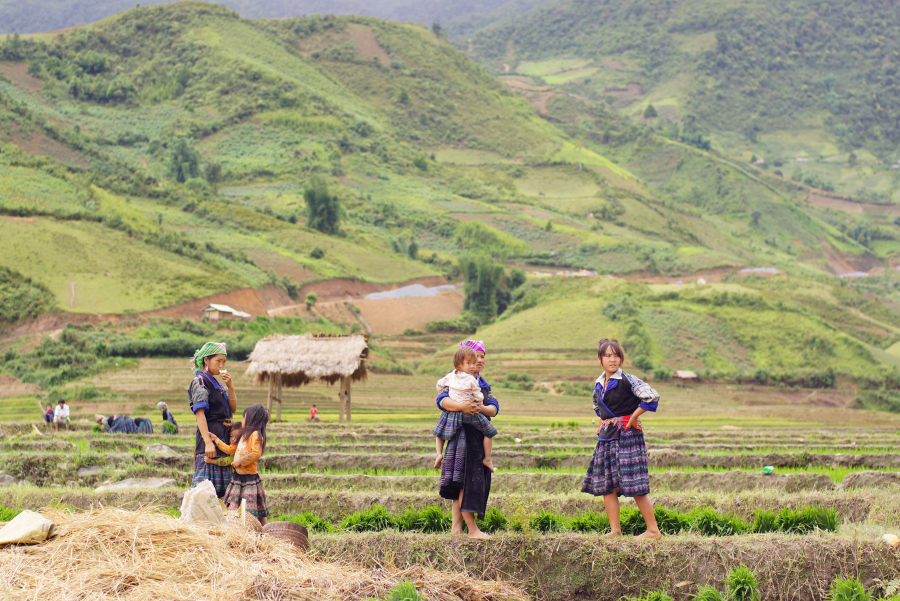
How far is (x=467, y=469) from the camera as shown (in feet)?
26.1

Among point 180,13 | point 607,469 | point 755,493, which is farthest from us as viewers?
point 180,13

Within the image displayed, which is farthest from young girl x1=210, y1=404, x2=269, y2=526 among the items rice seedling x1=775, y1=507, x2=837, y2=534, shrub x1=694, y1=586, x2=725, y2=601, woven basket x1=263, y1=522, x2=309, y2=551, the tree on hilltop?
the tree on hilltop

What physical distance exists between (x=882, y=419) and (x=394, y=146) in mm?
96571

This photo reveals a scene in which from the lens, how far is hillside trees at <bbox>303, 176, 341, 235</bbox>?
84.1 metres

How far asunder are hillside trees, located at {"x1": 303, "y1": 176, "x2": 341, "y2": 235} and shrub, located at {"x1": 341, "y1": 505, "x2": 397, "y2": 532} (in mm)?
76061

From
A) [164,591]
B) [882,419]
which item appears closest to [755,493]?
[164,591]

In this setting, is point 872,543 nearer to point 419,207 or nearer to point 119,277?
point 119,277

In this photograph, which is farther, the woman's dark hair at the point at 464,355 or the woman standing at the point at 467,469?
the woman's dark hair at the point at 464,355

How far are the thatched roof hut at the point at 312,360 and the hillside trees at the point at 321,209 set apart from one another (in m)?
56.0

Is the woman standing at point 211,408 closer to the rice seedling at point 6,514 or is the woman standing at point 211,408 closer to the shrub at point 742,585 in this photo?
the rice seedling at point 6,514

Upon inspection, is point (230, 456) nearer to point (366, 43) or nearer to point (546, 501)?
point (546, 501)

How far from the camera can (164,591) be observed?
616cm

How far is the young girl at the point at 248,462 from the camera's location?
870 centimetres

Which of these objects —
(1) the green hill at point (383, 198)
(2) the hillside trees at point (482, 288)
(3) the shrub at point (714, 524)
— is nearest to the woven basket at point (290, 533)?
(3) the shrub at point (714, 524)
